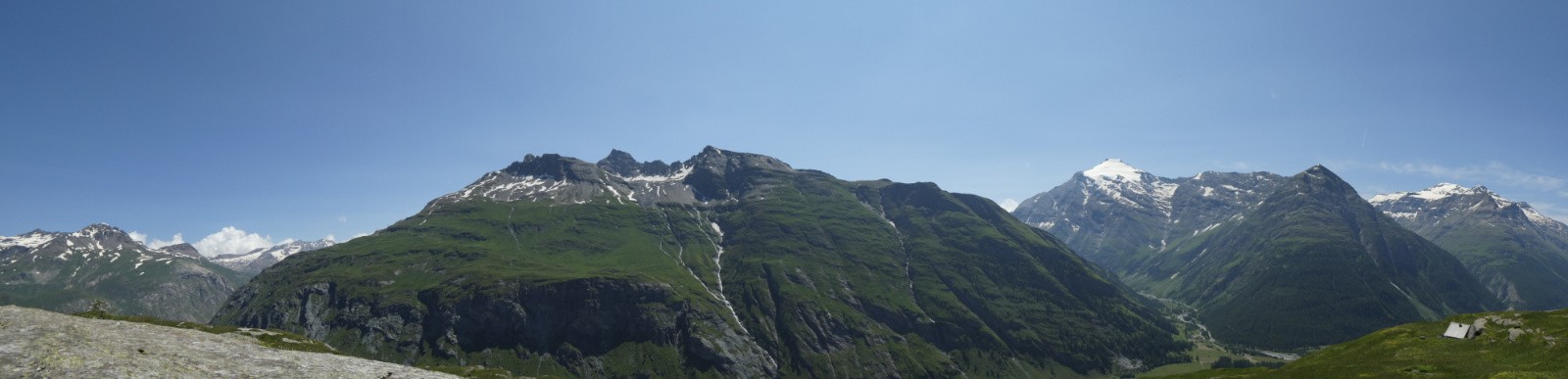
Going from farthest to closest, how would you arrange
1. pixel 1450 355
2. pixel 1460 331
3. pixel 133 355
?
pixel 1460 331
pixel 1450 355
pixel 133 355

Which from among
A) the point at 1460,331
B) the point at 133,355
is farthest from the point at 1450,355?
the point at 133,355

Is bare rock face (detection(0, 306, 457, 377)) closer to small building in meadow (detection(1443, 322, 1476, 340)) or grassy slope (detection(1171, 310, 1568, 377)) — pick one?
grassy slope (detection(1171, 310, 1568, 377))

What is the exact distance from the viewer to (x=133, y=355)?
3209cm

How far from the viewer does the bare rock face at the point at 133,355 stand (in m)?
29.8

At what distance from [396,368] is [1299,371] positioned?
266 ft

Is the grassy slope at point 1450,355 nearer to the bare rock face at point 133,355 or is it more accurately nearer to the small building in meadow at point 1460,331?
the small building in meadow at point 1460,331

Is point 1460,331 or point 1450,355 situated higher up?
point 1460,331

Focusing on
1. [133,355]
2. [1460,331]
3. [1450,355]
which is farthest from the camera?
[1460,331]

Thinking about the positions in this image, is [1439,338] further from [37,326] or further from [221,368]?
[37,326]

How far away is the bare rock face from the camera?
29.8 metres

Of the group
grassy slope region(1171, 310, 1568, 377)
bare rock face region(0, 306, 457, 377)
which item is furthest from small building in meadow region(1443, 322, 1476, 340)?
bare rock face region(0, 306, 457, 377)

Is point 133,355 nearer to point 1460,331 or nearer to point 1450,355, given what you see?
point 1450,355

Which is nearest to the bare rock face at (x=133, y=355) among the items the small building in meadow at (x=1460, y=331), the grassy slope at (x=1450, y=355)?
the grassy slope at (x=1450, y=355)

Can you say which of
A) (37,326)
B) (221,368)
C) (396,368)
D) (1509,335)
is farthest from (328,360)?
(1509,335)
